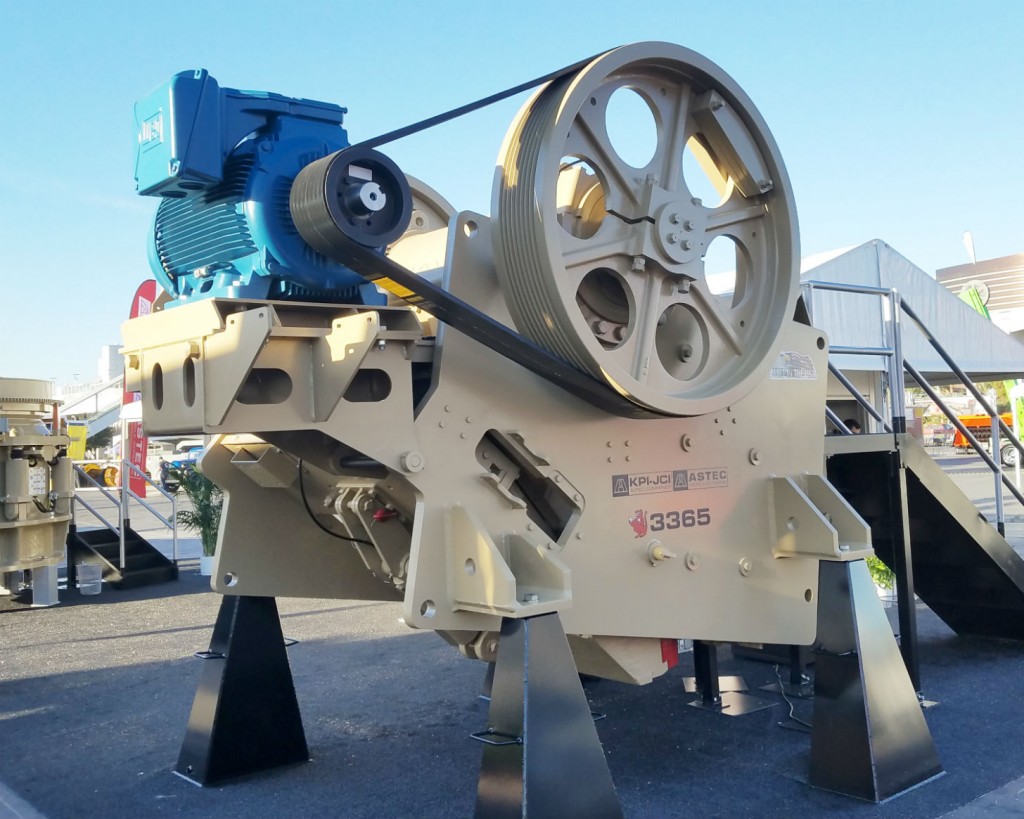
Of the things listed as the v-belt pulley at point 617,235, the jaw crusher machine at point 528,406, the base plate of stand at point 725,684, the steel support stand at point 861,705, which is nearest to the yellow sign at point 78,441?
the base plate of stand at point 725,684

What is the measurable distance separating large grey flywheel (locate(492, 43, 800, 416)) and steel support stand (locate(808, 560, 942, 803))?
44.2 inches

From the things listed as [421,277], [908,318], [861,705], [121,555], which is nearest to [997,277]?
[908,318]

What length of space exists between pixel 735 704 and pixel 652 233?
3225mm

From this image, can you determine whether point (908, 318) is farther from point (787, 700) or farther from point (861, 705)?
point (861, 705)

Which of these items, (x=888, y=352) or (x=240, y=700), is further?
(x=888, y=352)

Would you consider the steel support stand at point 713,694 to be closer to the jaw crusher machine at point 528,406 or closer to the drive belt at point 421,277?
the jaw crusher machine at point 528,406

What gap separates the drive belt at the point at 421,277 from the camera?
10.2 feet

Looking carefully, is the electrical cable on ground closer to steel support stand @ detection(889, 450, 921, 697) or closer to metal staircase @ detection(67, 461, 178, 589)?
steel support stand @ detection(889, 450, 921, 697)

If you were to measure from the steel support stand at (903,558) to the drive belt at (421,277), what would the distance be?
8.39 ft

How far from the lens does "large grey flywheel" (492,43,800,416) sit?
3555mm

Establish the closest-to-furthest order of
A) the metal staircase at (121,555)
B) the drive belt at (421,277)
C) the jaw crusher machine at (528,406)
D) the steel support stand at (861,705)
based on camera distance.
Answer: the drive belt at (421,277)
the jaw crusher machine at (528,406)
the steel support stand at (861,705)
the metal staircase at (121,555)

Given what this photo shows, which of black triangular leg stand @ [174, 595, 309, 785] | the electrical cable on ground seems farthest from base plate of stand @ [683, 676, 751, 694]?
black triangular leg stand @ [174, 595, 309, 785]

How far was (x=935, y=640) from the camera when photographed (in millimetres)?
7391

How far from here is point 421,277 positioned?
132 inches
